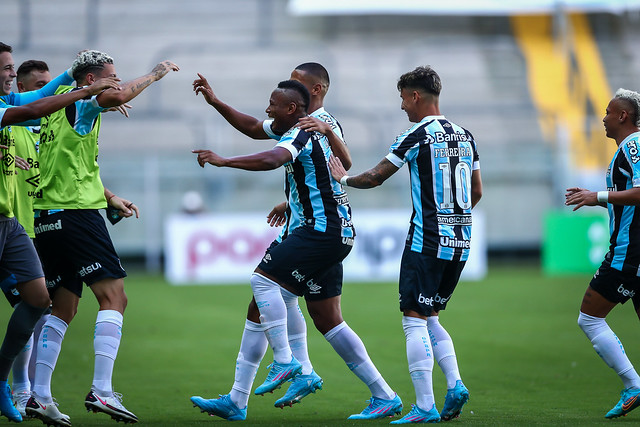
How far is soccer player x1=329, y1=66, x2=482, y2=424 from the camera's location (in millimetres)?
6164

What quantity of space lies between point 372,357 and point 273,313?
11.6 ft

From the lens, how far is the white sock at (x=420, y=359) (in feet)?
20.1

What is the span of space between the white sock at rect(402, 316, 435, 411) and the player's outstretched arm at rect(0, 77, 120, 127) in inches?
102

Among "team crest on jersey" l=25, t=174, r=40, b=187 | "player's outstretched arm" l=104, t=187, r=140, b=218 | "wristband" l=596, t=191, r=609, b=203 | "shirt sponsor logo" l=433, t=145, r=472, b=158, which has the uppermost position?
"shirt sponsor logo" l=433, t=145, r=472, b=158

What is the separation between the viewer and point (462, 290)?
1662 cm

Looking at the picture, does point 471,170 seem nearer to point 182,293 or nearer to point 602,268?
point 602,268

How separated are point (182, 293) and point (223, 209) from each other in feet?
19.7

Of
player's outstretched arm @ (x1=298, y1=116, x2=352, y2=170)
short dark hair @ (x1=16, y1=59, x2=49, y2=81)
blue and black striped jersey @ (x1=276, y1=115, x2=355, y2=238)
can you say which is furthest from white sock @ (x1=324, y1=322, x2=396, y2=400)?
short dark hair @ (x1=16, y1=59, x2=49, y2=81)

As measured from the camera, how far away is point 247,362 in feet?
21.1

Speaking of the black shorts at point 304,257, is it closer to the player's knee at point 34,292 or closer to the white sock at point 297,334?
the white sock at point 297,334

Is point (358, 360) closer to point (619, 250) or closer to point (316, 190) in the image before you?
point (316, 190)

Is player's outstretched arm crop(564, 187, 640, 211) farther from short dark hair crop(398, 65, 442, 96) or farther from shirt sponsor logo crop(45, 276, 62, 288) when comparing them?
shirt sponsor logo crop(45, 276, 62, 288)

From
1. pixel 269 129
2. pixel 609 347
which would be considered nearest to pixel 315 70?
pixel 269 129

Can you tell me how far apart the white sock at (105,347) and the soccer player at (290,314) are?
0.62 meters
